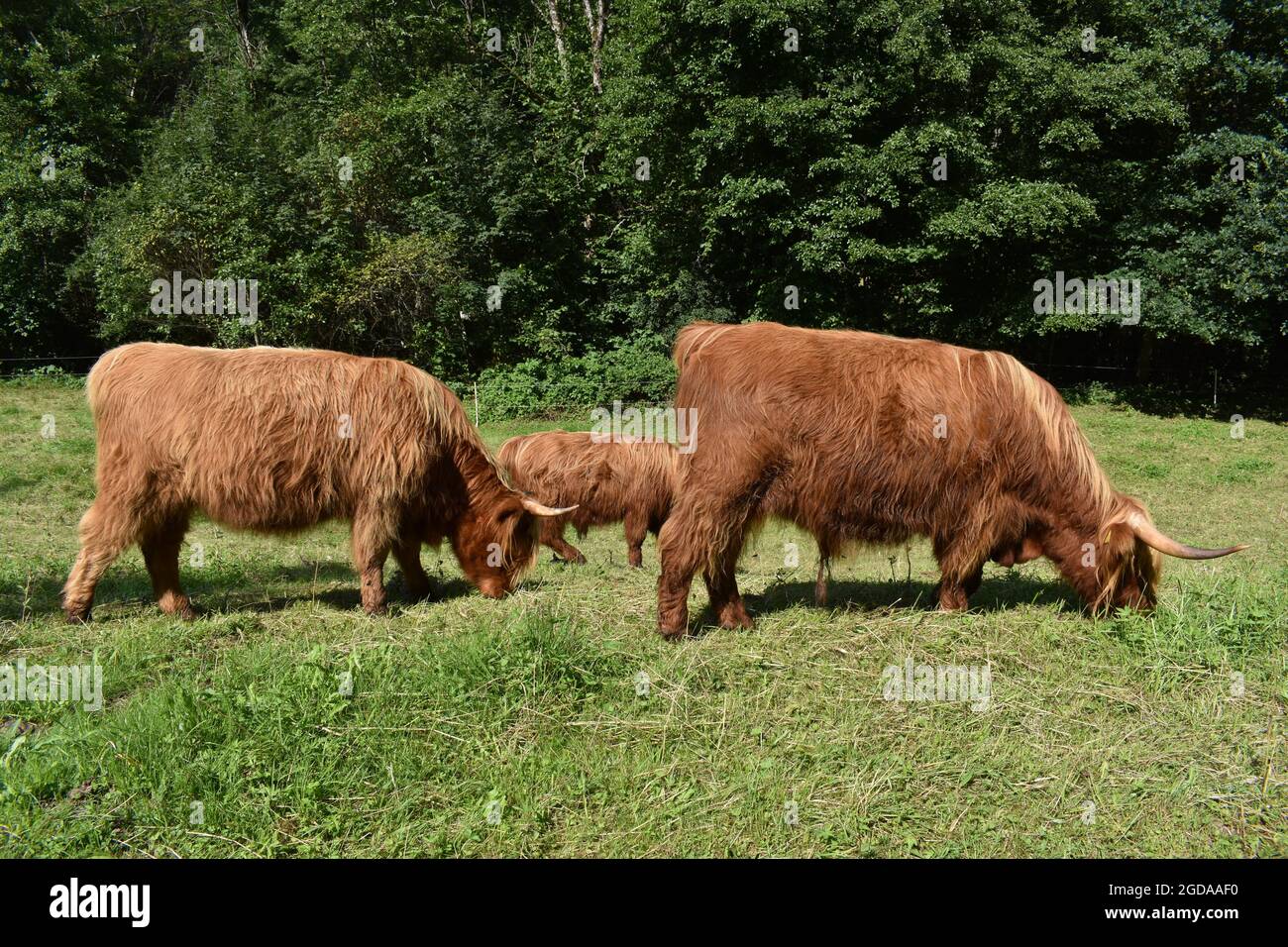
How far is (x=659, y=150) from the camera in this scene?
2470 cm

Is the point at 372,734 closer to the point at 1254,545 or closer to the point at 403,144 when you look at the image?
the point at 1254,545

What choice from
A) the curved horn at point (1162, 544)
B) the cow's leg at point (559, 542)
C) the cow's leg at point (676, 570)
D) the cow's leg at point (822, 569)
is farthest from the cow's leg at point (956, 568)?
the cow's leg at point (559, 542)

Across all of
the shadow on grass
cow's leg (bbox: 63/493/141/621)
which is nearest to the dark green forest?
the shadow on grass

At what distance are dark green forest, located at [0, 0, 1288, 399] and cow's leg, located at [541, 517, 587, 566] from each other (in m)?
12.7

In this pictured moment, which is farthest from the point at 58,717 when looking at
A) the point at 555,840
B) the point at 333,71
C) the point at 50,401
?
the point at 333,71

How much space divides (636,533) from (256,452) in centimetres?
511

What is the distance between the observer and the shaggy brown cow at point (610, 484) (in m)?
11.0

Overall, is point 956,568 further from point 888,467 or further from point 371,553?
point 371,553

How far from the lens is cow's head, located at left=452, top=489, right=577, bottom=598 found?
7566 millimetres

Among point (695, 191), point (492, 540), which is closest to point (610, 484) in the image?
point (492, 540)

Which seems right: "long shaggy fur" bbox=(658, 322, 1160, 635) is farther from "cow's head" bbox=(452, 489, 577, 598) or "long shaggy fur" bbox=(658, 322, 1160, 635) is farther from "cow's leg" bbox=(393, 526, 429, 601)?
"cow's leg" bbox=(393, 526, 429, 601)

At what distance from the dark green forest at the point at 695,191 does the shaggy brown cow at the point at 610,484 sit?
1227 cm

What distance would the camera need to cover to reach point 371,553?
6918 millimetres

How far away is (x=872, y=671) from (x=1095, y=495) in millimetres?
2174
